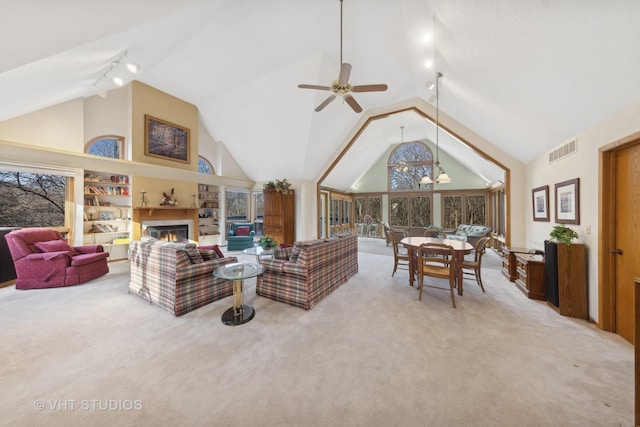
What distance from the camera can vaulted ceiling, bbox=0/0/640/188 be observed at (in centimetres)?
204

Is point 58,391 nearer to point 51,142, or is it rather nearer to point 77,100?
point 51,142

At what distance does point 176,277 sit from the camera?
279 cm

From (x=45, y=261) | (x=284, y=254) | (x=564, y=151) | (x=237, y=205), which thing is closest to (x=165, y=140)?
(x=237, y=205)

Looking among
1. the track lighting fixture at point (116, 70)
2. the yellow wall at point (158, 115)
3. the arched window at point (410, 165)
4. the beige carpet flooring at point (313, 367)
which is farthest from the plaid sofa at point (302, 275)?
the arched window at point (410, 165)

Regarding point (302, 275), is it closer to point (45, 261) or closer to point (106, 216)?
point (45, 261)

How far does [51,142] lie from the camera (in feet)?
15.7

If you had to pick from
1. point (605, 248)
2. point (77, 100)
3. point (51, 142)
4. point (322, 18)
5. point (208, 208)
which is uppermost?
point (322, 18)

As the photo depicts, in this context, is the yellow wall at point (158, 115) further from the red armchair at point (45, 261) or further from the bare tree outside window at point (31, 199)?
the red armchair at point (45, 261)

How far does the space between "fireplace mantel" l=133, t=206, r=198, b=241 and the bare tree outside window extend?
4.23 ft

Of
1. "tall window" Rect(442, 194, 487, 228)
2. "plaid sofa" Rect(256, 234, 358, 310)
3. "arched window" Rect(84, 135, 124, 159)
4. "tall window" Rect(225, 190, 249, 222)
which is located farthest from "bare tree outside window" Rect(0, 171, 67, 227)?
"tall window" Rect(442, 194, 487, 228)

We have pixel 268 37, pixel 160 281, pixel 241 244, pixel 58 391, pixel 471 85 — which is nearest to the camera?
pixel 58 391

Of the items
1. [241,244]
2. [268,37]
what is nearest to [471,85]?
[268,37]

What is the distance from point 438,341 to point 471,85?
12.5ft

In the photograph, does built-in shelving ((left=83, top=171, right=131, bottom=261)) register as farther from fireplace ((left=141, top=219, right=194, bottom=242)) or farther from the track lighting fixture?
the track lighting fixture
